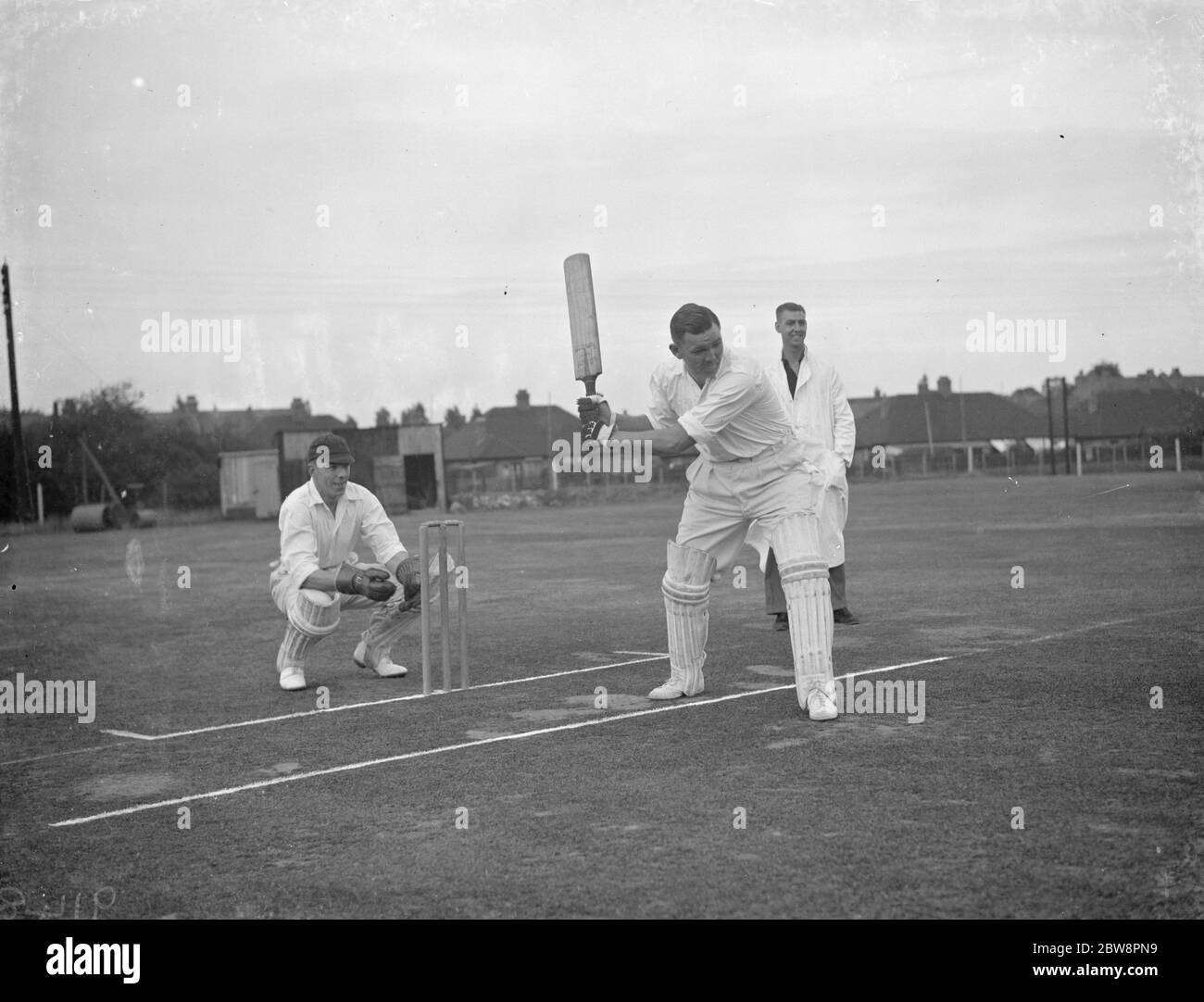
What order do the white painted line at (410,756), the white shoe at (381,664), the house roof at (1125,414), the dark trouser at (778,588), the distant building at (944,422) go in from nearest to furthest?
the white painted line at (410,756) < the white shoe at (381,664) < the dark trouser at (778,588) < the house roof at (1125,414) < the distant building at (944,422)

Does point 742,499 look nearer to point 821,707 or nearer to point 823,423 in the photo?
point 821,707

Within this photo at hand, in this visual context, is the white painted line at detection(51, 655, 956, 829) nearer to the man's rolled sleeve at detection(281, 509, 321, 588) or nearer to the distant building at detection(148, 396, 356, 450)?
the man's rolled sleeve at detection(281, 509, 321, 588)

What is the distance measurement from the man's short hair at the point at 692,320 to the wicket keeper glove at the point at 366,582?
242 centimetres

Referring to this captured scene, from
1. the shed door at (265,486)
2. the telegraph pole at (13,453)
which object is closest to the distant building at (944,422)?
the shed door at (265,486)

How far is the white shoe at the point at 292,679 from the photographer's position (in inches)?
337

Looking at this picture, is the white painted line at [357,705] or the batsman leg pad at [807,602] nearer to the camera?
the batsman leg pad at [807,602]

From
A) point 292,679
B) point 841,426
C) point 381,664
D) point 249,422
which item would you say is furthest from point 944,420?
point 292,679

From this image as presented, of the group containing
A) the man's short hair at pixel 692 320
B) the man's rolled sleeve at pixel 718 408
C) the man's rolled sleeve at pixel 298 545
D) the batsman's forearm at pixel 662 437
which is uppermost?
the man's short hair at pixel 692 320

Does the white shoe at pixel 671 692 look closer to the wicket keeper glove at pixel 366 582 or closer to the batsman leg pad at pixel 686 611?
the batsman leg pad at pixel 686 611

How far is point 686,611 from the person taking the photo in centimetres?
746

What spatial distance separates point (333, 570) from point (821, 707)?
3.35 m

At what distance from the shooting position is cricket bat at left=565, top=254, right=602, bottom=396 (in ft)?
24.1

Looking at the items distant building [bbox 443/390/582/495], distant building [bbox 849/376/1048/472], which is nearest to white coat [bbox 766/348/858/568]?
distant building [bbox 443/390/582/495]
